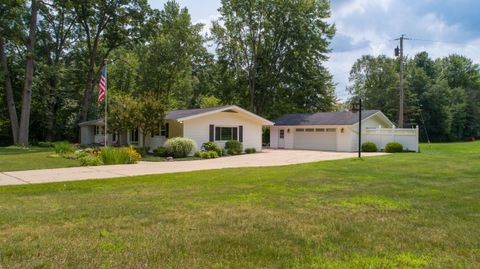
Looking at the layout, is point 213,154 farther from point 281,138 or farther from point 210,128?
point 281,138

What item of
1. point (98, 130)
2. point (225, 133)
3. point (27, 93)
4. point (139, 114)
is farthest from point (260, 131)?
A: point (27, 93)

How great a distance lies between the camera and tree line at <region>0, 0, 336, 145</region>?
3453 centimetres

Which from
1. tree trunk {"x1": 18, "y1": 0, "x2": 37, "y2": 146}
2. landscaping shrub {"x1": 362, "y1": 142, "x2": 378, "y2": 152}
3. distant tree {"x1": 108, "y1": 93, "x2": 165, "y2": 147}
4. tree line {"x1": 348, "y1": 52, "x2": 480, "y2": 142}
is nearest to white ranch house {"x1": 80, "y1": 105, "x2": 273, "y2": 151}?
distant tree {"x1": 108, "y1": 93, "x2": 165, "y2": 147}

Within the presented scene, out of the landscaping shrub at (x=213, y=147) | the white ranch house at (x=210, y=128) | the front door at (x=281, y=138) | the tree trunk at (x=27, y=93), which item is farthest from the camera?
the front door at (x=281, y=138)

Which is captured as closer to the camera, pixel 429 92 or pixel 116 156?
pixel 116 156

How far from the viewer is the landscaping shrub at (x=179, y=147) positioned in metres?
20.3

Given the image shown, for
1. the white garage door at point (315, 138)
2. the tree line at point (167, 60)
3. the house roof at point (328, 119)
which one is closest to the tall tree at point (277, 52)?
the tree line at point (167, 60)

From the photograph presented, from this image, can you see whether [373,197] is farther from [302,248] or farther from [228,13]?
[228,13]

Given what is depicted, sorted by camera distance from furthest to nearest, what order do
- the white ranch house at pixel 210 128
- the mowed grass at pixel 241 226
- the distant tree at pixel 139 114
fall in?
the white ranch house at pixel 210 128, the distant tree at pixel 139 114, the mowed grass at pixel 241 226

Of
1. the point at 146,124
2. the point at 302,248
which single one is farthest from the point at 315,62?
the point at 302,248

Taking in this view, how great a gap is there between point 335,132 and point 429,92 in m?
26.4

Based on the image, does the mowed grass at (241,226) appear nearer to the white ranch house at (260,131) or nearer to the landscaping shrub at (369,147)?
the white ranch house at (260,131)

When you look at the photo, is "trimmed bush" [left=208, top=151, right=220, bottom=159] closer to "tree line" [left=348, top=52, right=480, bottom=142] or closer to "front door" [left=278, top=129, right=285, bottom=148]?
"front door" [left=278, top=129, right=285, bottom=148]

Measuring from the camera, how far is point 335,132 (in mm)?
28969
